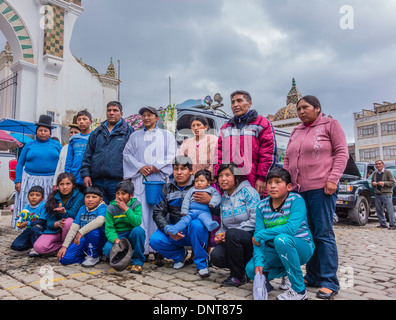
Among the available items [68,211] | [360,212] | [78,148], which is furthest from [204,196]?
[360,212]

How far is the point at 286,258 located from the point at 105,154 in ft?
8.64

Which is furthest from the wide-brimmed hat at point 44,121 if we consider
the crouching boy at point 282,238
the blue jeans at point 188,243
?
the crouching boy at point 282,238

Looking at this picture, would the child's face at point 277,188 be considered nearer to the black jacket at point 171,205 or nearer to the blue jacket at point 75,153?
the black jacket at point 171,205

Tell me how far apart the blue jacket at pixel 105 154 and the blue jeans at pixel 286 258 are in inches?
85.4

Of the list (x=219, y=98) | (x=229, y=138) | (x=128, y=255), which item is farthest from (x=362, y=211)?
(x=128, y=255)

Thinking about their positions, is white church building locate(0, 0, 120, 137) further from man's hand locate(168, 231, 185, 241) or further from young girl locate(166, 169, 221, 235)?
man's hand locate(168, 231, 185, 241)

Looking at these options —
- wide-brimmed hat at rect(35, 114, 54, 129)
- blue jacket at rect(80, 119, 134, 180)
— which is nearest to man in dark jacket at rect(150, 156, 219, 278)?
blue jacket at rect(80, 119, 134, 180)

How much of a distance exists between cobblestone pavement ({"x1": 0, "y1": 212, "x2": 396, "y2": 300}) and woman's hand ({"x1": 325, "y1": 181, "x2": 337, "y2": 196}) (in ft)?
3.05

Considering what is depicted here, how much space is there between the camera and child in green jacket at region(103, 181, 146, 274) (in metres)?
3.53

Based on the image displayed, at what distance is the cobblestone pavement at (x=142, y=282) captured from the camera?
2701 mm
